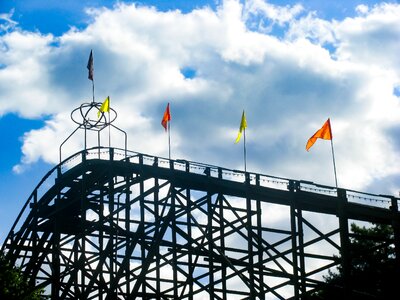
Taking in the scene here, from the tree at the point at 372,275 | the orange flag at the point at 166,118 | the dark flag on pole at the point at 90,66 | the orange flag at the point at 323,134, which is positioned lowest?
the tree at the point at 372,275

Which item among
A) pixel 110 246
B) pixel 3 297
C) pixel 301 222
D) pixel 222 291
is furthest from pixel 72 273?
pixel 301 222

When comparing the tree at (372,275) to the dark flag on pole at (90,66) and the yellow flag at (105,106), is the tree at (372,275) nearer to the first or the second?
the yellow flag at (105,106)

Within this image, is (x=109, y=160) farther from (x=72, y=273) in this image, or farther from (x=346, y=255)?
(x=346, y=255)

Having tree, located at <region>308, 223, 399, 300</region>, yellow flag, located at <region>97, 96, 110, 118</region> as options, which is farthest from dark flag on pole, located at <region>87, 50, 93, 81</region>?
tree, located at <region>308, 223, 399, 300</region>

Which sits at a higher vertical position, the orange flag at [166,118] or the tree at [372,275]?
the orange flag at [166,118]

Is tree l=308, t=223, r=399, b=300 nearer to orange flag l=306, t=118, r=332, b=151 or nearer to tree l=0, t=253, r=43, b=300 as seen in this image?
orange flag l=306, t=118, r=332, b=151

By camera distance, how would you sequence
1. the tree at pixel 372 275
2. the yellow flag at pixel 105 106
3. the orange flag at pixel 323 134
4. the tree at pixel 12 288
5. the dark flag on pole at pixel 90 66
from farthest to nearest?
the dark flag on pole at pixel 90 66
the yellow flag at pixel 105 106
the orange flag at pixel 323 134
the tree at pixel 12 288
the tree at pixel 372 275

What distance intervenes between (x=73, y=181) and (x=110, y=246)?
5047 millimetres

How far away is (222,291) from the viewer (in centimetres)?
3150

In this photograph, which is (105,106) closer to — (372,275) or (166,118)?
(166,118)

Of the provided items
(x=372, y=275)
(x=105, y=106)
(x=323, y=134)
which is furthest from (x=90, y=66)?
(x=372, y=275)

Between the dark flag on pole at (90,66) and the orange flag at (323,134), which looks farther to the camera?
the dark flag on pole at (90,66)

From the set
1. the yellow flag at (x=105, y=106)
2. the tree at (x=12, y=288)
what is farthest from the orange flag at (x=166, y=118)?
the tree at (x=12, y=288)

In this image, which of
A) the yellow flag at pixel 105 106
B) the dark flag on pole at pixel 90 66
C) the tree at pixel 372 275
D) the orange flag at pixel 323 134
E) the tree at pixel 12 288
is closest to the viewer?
the tree at pixel 372 275
